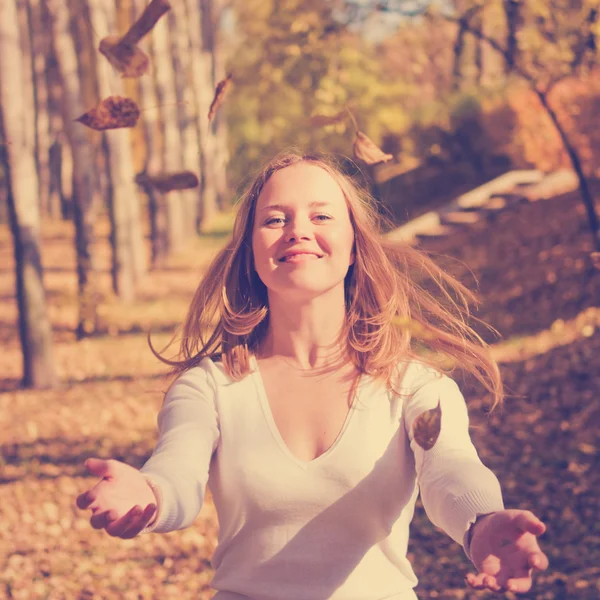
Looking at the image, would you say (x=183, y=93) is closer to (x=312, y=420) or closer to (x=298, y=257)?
(x=298, y=257)

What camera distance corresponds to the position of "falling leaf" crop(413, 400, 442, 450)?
237 centimetres

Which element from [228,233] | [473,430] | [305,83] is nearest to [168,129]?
[305,83]

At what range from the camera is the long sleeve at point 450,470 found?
2198 mm

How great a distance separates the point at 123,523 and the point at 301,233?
3.36ft

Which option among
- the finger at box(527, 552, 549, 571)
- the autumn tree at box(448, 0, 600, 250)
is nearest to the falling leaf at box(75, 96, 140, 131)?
the finger at box(527, 552, 549, 571)

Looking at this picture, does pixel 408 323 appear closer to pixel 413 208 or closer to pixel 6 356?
pixel 6 356

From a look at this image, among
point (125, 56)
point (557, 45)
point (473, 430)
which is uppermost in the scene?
point (557, 45)

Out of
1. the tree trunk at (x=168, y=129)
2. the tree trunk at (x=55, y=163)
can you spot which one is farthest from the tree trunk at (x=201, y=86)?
the tree trunk at (x=55, y=163)

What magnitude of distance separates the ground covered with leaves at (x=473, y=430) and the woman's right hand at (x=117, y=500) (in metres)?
1.08

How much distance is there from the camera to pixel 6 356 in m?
12.1

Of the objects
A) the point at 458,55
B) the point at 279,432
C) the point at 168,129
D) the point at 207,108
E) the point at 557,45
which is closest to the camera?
the point at 279,432

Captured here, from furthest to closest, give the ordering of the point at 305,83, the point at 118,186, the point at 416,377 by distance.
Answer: the point at 118,186, the point at 305,83, the point at 416,377

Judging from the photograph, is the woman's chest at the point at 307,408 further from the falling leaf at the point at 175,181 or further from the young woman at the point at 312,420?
the falling leaf at the point at 175,181

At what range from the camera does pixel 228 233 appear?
36.4 feet
